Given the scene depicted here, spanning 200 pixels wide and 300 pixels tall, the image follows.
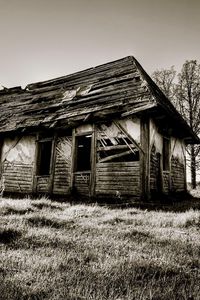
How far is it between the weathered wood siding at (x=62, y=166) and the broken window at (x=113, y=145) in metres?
1.45

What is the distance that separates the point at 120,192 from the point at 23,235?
18.3ft

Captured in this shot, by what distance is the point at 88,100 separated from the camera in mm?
11672

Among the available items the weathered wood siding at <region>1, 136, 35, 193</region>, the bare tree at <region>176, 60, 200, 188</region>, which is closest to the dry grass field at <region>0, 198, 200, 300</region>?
the weathered wood siding at <region>1, 136, 35, 193</region>

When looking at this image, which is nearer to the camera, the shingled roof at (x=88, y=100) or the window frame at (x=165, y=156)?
the shingled roof at (x=88, y=100)

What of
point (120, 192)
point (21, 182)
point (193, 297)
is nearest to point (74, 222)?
point (193, 297)

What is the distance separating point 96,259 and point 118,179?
20.9 feet

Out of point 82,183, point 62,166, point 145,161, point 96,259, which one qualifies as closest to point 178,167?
point 145,161

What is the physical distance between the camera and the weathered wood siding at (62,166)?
11117 mm

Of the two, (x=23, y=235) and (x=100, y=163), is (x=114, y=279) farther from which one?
(x=100, y=163)

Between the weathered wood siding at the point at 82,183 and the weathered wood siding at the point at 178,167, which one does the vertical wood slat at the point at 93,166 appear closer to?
the weathered wood siding at the point at 82,183

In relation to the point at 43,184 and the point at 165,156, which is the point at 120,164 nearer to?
the point at 165,156

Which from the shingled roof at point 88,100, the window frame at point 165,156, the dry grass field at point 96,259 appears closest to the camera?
the dry grass field at point 96,259

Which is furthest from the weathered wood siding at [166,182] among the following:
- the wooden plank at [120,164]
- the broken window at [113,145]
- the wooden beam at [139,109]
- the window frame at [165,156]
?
the wooden beam at [139,109]

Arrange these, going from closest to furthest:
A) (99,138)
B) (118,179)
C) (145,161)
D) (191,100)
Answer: (145,161) < (118,179) < (99,138) < (191,100)
